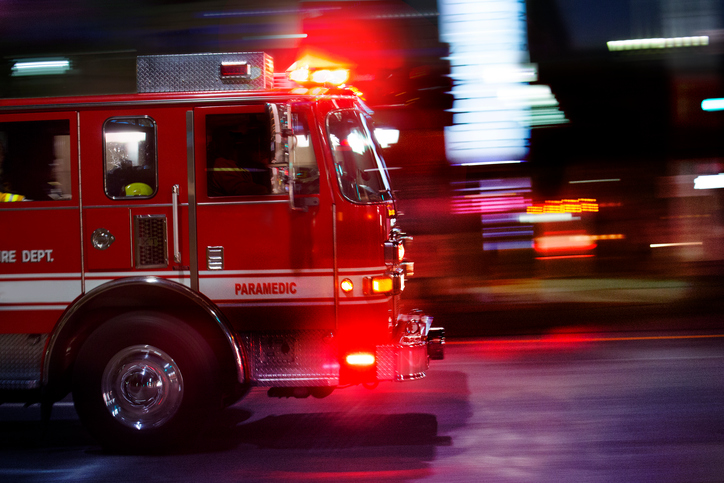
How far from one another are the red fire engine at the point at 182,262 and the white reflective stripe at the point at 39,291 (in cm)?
1

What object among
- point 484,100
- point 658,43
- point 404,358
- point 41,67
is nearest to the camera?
point 404,358

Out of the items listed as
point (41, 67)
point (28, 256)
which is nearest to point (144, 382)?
point (28, 256)

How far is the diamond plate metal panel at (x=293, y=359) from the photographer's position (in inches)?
190

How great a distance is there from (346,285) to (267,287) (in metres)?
0.58

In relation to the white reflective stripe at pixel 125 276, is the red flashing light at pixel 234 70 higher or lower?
higher

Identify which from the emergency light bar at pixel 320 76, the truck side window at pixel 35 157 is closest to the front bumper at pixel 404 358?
the emergency light bar at pixel 320 76

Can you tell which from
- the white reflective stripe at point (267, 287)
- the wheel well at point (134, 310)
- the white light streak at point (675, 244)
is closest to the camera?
the wheel well at point (134, 310)

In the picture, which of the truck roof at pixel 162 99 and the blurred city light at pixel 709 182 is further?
the blurred city light at pixel 709 182

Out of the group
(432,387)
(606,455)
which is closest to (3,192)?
(432,387)

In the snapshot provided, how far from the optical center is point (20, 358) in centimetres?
496

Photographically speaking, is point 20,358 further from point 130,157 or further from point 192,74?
point 192,74

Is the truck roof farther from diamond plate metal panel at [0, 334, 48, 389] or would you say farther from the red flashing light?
diamond plate metal panel at [0, 334, 48, 389]

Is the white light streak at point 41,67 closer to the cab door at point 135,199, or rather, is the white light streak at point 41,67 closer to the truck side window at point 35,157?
the truck side window at point 35,157

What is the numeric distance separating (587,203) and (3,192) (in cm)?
1268
